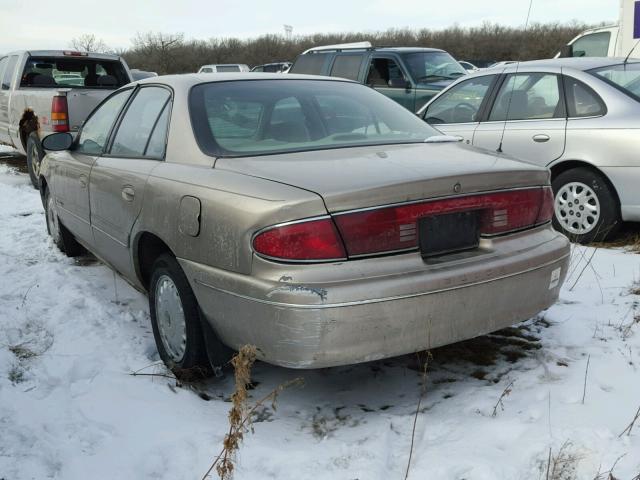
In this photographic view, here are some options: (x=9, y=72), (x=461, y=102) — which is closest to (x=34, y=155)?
(x=9, y=72)

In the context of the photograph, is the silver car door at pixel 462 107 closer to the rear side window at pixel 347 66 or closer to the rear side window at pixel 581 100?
the rear side window at pixel 581 100

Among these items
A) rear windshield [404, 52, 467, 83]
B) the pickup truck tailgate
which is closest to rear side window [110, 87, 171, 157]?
the pickup truck tailgate

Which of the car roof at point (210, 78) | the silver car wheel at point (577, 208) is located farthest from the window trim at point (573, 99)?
the car roof at point (210, 78)

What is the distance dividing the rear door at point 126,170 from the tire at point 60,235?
1.22 metres

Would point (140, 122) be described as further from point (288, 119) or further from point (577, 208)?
point (577, 208)

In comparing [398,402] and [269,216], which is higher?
[269,216]

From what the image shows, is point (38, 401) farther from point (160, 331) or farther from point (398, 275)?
point (398, 275)

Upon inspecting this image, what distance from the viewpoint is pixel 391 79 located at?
11094 mm

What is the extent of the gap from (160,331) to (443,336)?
1.54 meters

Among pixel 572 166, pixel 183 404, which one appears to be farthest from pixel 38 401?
pixel 572 166

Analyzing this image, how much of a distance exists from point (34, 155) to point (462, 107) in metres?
5.80

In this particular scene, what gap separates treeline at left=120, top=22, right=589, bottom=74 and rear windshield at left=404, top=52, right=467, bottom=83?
1179 inches

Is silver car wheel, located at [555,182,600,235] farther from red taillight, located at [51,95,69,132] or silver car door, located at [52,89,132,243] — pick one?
red taillight, located at [51,95,69,132]

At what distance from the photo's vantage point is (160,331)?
11.7 feet
